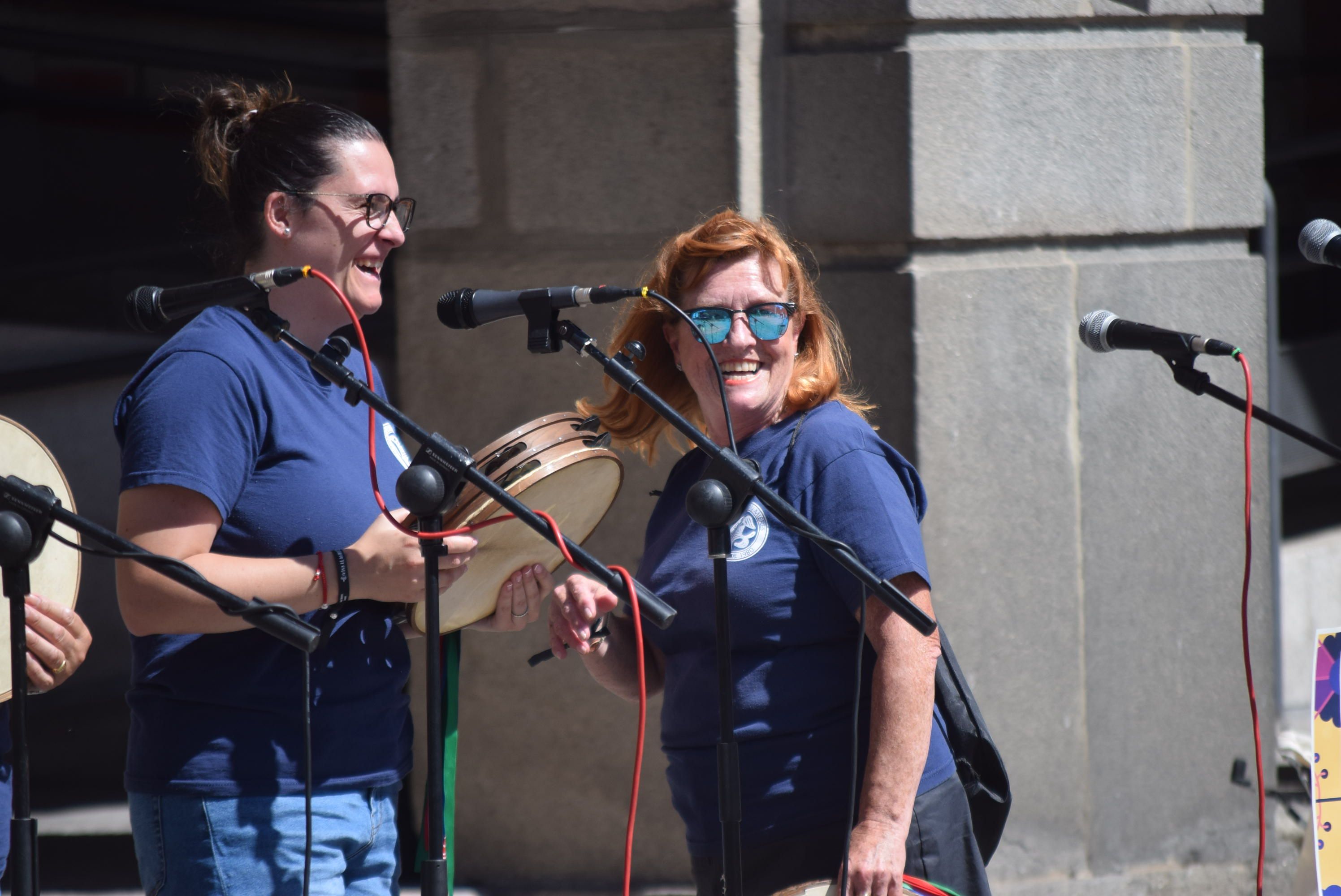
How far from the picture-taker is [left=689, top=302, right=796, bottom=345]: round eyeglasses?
88.9 inches

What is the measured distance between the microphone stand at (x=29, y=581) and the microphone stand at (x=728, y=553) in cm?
57

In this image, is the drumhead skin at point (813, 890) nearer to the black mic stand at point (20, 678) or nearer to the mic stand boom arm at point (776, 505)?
the mic stand boom arm at point (776, 505)

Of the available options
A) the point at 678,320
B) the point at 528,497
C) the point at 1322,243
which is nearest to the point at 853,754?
the point at 528,497

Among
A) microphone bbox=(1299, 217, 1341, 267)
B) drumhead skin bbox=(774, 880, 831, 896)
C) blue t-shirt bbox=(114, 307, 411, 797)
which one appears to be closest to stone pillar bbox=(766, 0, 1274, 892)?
microphone bbox=(1299, 217, 1341, 267)

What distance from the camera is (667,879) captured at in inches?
145

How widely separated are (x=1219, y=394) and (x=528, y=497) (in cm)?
123

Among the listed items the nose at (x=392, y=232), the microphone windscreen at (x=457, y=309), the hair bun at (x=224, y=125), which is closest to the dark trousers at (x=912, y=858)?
the microphone windscreen at (x=457, y=309)

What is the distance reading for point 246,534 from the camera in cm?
199

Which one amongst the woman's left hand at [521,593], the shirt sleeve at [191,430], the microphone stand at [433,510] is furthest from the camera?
the woman's left hand at [521,593]

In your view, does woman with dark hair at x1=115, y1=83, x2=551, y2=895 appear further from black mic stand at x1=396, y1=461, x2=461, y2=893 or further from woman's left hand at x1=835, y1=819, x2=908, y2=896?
woman's left hand at x1=835, y1=819, x2=908, y2=896

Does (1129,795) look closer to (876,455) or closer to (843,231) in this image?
(843,231)

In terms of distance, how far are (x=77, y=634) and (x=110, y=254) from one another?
3.10m

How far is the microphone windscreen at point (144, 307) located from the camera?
1.82 metres

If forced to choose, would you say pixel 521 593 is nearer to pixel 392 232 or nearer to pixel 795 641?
pixel 795 641
